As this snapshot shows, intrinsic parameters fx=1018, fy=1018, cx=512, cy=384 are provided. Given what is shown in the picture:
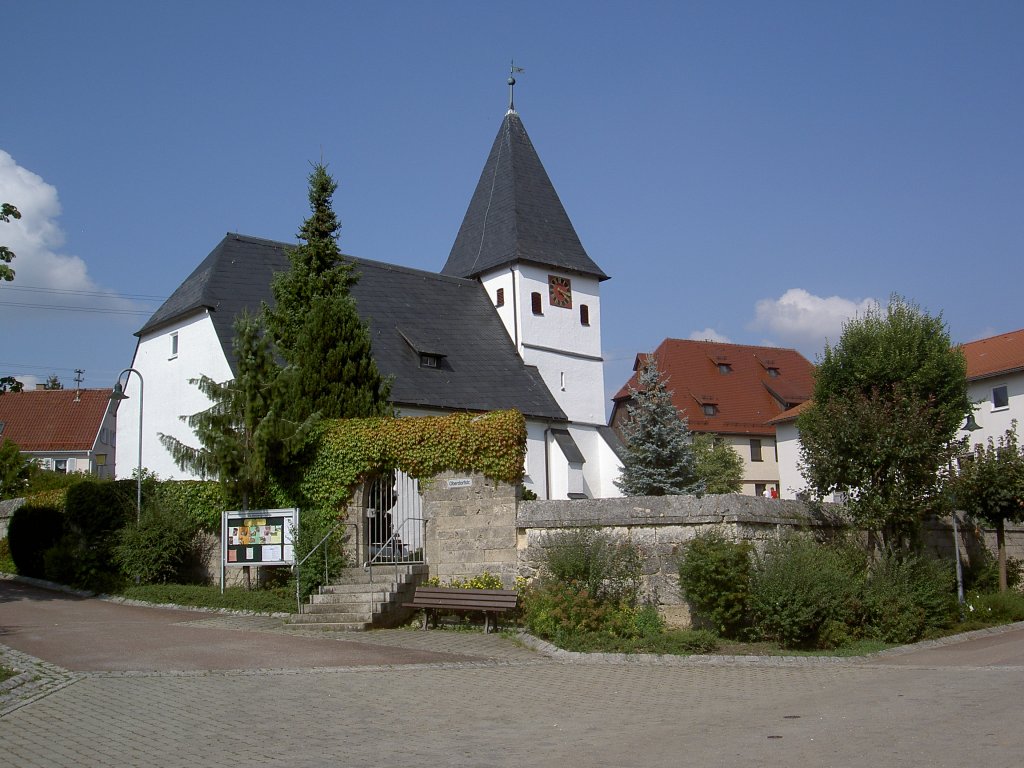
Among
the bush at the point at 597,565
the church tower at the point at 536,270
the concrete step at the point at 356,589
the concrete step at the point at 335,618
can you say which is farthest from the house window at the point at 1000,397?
the concrete step at the point at 335,618

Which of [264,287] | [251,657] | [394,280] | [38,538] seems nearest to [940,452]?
[251,657]

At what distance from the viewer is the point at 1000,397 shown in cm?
4288

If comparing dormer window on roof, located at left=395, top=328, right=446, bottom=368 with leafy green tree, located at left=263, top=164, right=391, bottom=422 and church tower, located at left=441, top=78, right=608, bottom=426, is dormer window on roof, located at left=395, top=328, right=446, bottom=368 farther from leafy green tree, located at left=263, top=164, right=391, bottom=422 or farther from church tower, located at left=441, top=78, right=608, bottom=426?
leafy green tree, located at left=263, top=164, right=391, bottom=422

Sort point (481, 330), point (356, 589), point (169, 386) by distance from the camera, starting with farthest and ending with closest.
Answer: point (481, 330), point (169, 386), point (356, 589)

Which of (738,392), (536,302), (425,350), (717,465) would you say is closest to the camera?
(425,350)

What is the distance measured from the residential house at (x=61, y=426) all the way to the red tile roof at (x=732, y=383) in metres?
31.0

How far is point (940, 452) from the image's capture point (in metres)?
16.4

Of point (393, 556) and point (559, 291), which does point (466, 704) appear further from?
point (559, 291)

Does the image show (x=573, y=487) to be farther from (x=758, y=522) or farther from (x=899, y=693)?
(x=899, y=693)

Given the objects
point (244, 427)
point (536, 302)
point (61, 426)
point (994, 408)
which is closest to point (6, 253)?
point (244, 427)

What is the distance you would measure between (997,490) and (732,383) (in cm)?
3387

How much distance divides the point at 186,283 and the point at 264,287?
3045mm

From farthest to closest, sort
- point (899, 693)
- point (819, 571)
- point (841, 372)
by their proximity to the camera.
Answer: point (841, 372) → point (819, 571) → point (899, 693)

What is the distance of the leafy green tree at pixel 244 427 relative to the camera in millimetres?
18344
